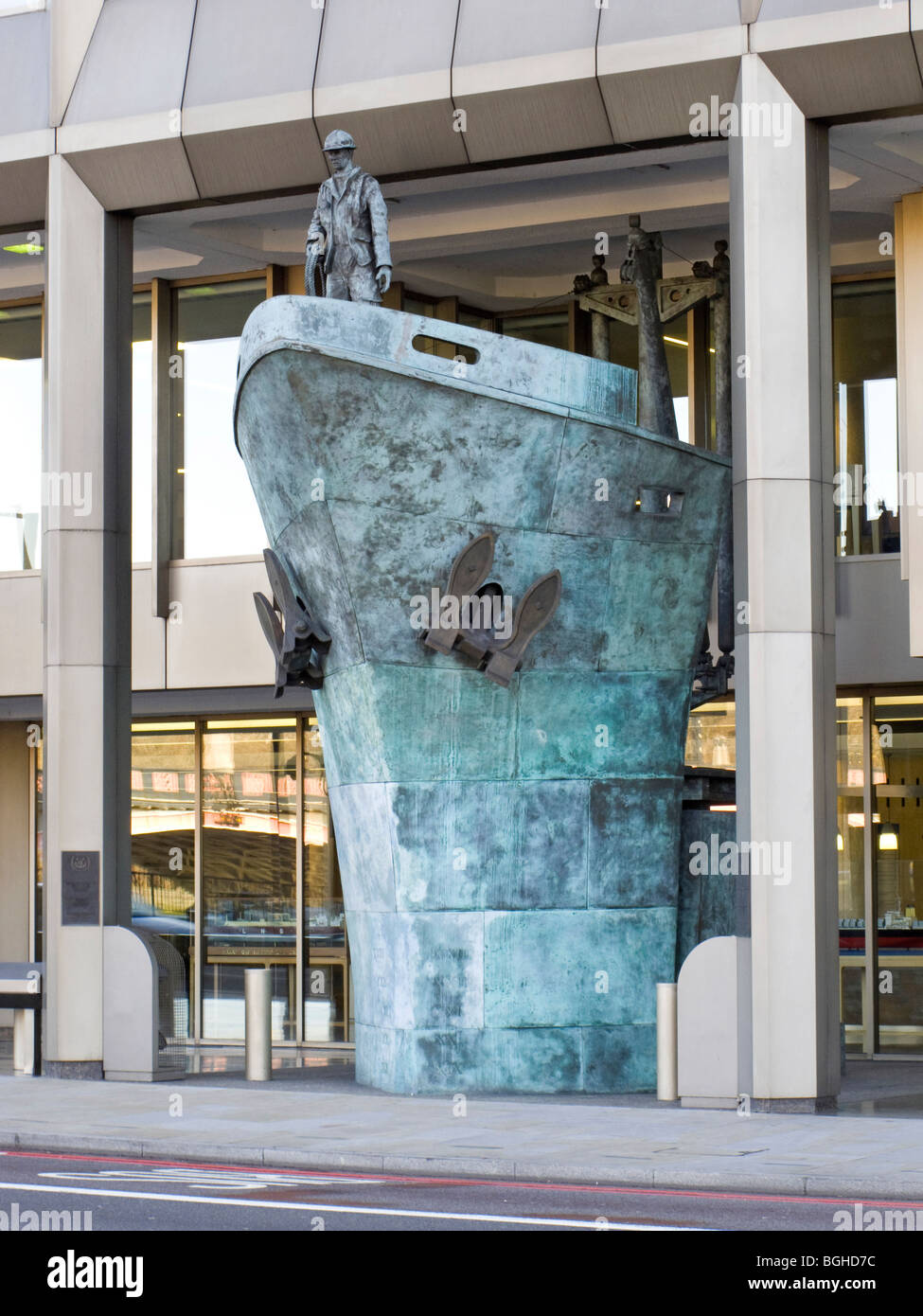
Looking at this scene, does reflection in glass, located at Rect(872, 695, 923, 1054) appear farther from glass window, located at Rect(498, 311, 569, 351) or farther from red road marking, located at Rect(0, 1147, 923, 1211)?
red road marking, located at Rect(0, 1147, 923, 1211)

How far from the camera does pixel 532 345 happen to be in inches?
629

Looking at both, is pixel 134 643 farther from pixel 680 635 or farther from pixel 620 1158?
pixel 620 1158

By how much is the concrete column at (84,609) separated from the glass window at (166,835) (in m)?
6.04

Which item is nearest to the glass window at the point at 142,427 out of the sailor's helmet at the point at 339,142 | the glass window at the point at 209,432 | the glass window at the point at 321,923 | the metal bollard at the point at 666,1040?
the glass window at the point at 209,432

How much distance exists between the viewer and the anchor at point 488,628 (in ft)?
52.5

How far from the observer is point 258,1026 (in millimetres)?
17750

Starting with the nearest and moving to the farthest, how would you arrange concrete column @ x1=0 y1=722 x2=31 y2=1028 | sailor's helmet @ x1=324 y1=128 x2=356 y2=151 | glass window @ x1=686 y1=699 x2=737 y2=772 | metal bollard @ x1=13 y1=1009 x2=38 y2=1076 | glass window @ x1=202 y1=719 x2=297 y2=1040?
sailor's helmet @ x1=324 y1=128 x2=356 y2=151 → metal bollard @ x1=13 y1=1009 x2=38 y2=1076 → glass window @ x1=686 y1=699 x2=737 y2=772 → glass window @ x1=202 y1=719 x2=297 y2=1040 → concrete column @ x1=0 y1=722 x2=31 y2=1028

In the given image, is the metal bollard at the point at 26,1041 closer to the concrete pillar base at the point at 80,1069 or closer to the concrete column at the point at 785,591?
the concrete pillar base at the point at 80,1069

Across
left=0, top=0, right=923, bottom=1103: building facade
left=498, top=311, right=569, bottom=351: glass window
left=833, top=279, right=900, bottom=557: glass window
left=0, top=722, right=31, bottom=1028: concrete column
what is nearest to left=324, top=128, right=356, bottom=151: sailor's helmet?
left=0, top=0, right=923, bottom=1103: building facade

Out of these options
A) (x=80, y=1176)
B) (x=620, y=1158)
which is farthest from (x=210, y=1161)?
(x=620, y=1158)

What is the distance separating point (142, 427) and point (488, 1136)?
1277 centimetres

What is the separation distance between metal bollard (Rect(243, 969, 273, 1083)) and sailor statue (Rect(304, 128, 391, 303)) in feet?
19.9

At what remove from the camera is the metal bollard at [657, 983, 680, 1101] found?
15.8m

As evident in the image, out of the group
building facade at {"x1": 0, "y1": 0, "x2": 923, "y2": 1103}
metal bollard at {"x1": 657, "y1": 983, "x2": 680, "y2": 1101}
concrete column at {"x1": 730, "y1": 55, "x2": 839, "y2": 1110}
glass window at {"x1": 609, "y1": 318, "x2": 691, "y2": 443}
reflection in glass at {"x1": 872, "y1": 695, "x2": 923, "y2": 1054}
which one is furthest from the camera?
glass window at {"x1": 609, "y1": 318, "x2": 691, "y2": 443}
